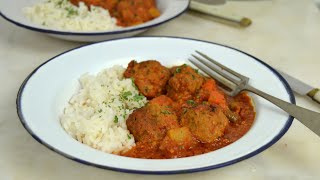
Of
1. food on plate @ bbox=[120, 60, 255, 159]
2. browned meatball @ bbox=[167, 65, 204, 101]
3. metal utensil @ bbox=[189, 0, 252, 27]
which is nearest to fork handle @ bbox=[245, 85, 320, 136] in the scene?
food on plate @ bbox=[120, 60, 255, 159]

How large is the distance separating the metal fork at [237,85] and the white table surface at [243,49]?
0.54 ft

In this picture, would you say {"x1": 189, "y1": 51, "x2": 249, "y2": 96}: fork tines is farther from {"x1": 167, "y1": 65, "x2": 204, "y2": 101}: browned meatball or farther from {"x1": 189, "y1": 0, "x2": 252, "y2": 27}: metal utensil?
{"x1": 189, "y1": 0, "x2": 252, "y2": 27}: metal utensil

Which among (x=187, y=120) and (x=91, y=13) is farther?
(x=91, y=13)

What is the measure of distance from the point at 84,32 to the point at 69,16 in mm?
322

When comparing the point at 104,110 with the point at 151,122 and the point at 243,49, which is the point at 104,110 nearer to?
the point at 151,122

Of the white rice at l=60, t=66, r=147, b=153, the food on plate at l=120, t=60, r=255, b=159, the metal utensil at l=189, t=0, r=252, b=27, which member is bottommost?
the metal utensil at l=189, t=0, r=252, b=27

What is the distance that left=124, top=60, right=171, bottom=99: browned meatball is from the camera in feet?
5.75

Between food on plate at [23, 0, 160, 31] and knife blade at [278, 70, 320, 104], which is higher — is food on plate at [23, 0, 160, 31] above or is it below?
below

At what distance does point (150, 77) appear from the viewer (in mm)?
1764

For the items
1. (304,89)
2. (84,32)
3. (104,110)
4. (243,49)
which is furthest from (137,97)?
(243,49)

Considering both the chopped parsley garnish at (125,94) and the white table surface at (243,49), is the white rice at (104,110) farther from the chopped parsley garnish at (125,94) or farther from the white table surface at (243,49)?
the white table surface at (243,49)

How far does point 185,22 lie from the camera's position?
2.60 meters

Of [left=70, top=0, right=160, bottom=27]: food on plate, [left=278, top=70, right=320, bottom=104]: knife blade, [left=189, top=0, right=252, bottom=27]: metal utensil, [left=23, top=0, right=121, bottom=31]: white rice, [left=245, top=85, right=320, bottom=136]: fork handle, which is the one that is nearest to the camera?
[left=245, top=85, right=320, bottom=136]: fork handle

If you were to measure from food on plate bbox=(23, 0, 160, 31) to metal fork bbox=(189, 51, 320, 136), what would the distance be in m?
0.58
